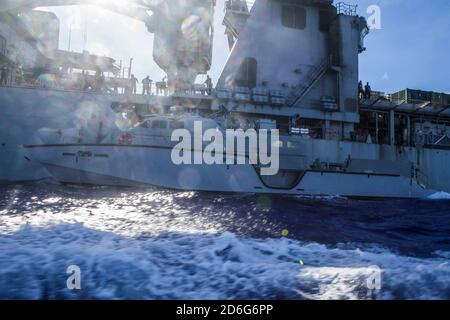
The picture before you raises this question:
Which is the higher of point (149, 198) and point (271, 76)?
point (271, 76)

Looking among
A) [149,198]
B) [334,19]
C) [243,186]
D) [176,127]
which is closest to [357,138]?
[334,19]

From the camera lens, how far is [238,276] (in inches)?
117

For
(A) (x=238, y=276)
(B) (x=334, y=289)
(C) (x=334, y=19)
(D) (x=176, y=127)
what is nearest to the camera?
(B) (x=334, y=289)

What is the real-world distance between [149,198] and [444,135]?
2028 cm

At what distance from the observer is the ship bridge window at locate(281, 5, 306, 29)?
18891 mm

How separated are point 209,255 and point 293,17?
19.0 m

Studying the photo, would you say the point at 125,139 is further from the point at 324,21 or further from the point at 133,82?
the point at 324,21

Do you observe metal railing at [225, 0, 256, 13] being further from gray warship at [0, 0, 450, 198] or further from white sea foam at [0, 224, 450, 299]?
white sea foam at [0, 224, 450, 299]

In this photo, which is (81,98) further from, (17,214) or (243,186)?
(17,214)

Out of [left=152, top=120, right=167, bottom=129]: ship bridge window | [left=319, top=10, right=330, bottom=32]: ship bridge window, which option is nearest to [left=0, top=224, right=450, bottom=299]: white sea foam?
[left=152, top=120, right=167, bottom=129]: ship bridge window
